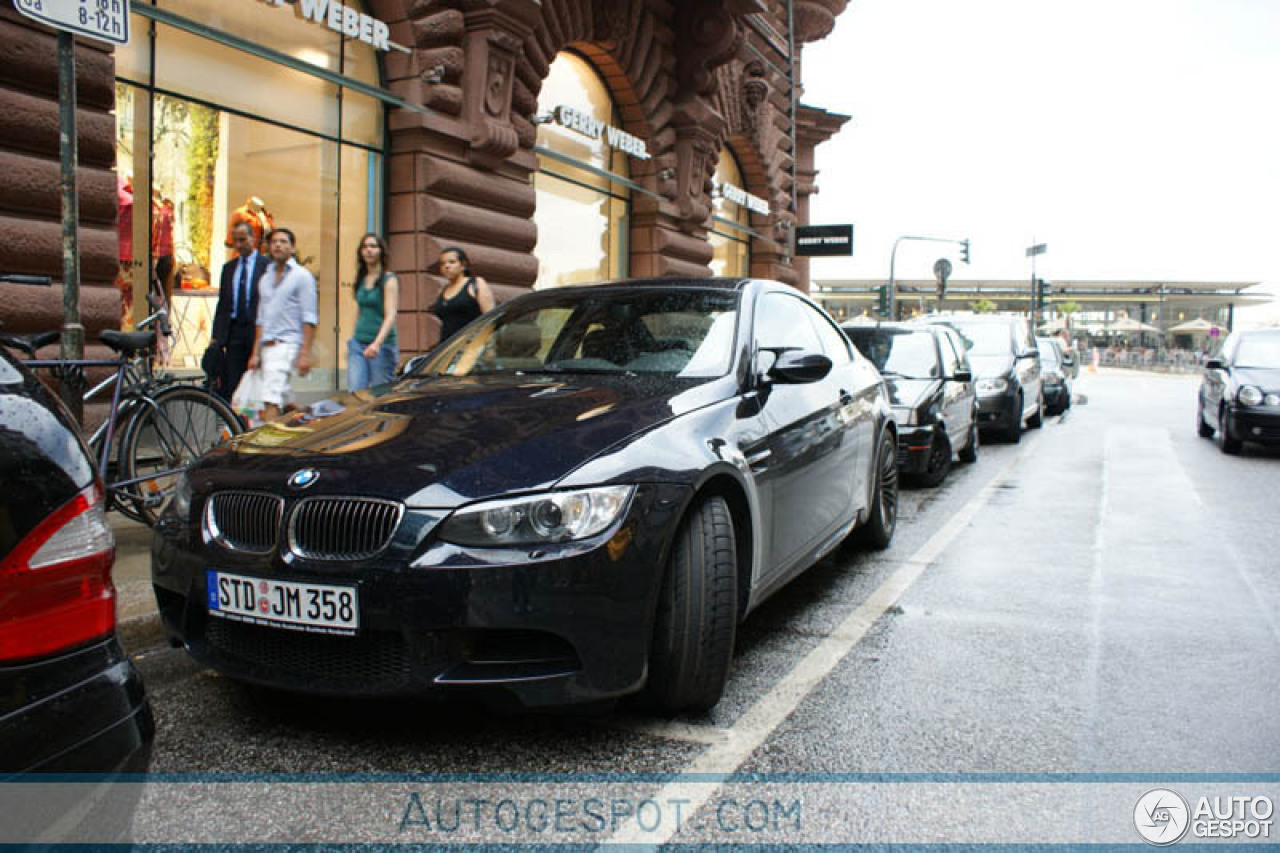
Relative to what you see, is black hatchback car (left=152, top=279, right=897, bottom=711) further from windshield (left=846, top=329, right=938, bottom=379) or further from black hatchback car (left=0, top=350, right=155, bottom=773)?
windshield (left=846, top=329, right=938, bottom=379)

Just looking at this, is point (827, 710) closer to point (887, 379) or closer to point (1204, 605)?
point (1204, 605)

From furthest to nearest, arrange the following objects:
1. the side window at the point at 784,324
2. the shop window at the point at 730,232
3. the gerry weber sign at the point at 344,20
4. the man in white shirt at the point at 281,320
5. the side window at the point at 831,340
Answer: the shop window at the point at 730,232, the gerry weber sign at the point at 344,20, the man in white shirt at the point at 281,320, the side window at the point at 831,340, the side window at the point at 784,324

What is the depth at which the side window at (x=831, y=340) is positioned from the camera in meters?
5.47

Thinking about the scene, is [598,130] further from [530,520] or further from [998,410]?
[530,520]

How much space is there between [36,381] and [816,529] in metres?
3.21

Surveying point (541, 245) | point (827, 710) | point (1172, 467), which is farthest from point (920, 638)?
point (541, 245)

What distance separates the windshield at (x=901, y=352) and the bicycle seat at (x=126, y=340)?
600 centimetres

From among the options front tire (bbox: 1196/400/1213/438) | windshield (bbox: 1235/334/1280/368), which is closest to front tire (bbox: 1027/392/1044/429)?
front tire (bbox: 1196/400/1213/438)

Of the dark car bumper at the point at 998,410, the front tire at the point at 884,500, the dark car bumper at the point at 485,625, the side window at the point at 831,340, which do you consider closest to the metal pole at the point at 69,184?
the dark car bumper at the point at 485,625

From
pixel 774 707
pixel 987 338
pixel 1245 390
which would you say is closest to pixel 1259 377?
pixel 1245 390

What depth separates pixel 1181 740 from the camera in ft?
10.6

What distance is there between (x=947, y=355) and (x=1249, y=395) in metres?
3.91

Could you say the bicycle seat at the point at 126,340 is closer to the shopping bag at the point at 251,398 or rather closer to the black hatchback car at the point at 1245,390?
the shopping bag at the point at 251,398

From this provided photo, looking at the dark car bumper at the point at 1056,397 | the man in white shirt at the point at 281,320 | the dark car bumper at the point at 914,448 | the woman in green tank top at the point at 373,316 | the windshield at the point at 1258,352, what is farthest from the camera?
the dark car bumper at the point at 1056,397
